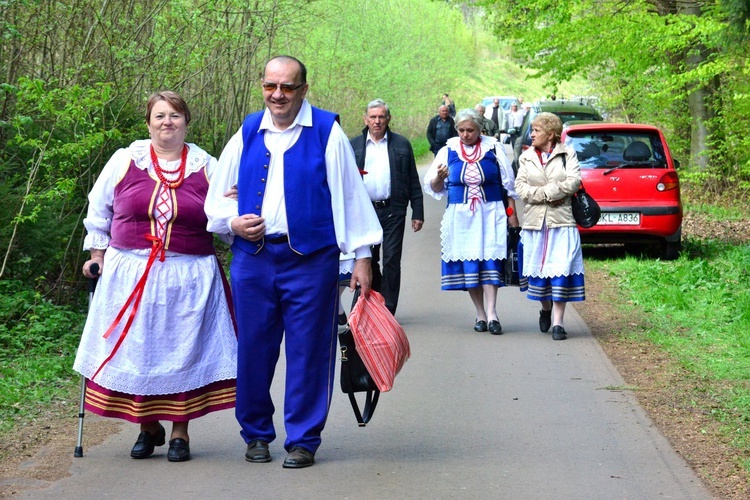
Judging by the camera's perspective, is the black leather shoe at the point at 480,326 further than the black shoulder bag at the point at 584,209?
Yes

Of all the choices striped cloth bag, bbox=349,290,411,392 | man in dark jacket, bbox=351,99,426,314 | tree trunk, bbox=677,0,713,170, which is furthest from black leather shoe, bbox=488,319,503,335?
tree trunk, bbox=677,0,713,170

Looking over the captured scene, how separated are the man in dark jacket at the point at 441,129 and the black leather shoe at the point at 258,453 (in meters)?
19.5

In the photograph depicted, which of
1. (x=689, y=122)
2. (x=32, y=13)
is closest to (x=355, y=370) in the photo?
(x=32, y=13)

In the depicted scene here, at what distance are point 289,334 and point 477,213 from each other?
4730 mm

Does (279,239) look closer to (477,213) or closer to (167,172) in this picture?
(167,172)

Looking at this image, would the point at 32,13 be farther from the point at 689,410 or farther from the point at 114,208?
the point at 689,410

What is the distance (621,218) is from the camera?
15.3 m

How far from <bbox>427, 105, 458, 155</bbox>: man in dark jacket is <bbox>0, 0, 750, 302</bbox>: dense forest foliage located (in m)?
2.46

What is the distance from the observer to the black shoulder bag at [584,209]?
10289 millimetres

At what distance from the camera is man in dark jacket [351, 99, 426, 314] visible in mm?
10664

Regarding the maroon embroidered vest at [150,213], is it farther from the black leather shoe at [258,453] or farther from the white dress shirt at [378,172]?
the white dress shirt at [378,172]

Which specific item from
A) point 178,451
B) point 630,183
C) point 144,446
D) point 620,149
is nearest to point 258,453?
point 178,451

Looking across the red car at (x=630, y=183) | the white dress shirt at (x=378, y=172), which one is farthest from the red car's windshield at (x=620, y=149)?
the white dress shirt at (x=378, y=172)

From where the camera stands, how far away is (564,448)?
21.8 feet
